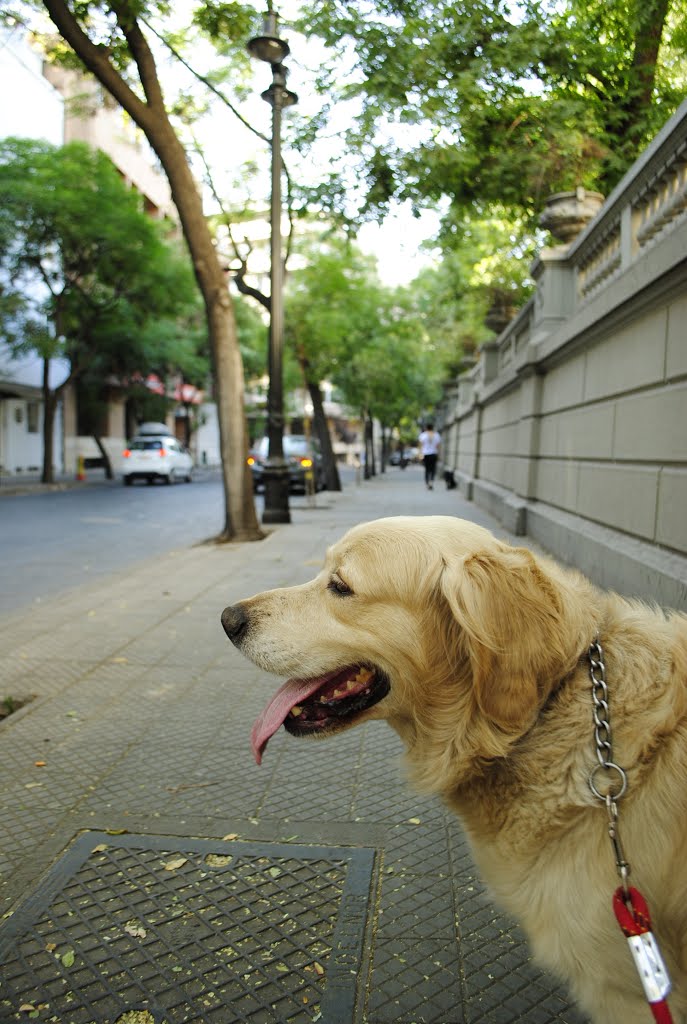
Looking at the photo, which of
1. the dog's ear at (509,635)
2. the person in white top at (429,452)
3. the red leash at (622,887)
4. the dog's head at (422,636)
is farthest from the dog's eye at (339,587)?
the person in white top at (429,452)

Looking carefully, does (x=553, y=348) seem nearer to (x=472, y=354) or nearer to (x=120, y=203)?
(x=472, y=354)

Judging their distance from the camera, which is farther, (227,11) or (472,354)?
(472,354)

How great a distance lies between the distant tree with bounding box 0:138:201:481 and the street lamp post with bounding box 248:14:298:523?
1356 cm

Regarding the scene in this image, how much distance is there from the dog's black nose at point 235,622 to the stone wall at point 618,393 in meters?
2.74

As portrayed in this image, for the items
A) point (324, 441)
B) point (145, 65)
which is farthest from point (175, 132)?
point (324, 441)

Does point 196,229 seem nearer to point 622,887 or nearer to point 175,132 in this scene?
point 175,132

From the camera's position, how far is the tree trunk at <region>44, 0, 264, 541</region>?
9.01m

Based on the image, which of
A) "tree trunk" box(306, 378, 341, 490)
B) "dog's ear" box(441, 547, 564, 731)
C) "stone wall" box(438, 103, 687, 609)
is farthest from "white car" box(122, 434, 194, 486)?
"dog's ear" box(441, 547, 564, 731)

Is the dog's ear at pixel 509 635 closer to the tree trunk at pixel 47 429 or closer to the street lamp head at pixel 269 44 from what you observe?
the street lamp head at pixel 269 44

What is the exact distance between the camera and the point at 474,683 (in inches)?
71.6

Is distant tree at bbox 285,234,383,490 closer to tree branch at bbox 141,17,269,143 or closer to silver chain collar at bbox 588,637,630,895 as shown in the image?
tree branch at bbox 141,17,269,143

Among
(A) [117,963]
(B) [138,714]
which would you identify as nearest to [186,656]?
(B) [138,714]

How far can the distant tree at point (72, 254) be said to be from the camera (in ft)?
76.4

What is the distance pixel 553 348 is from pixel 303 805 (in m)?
6.59
